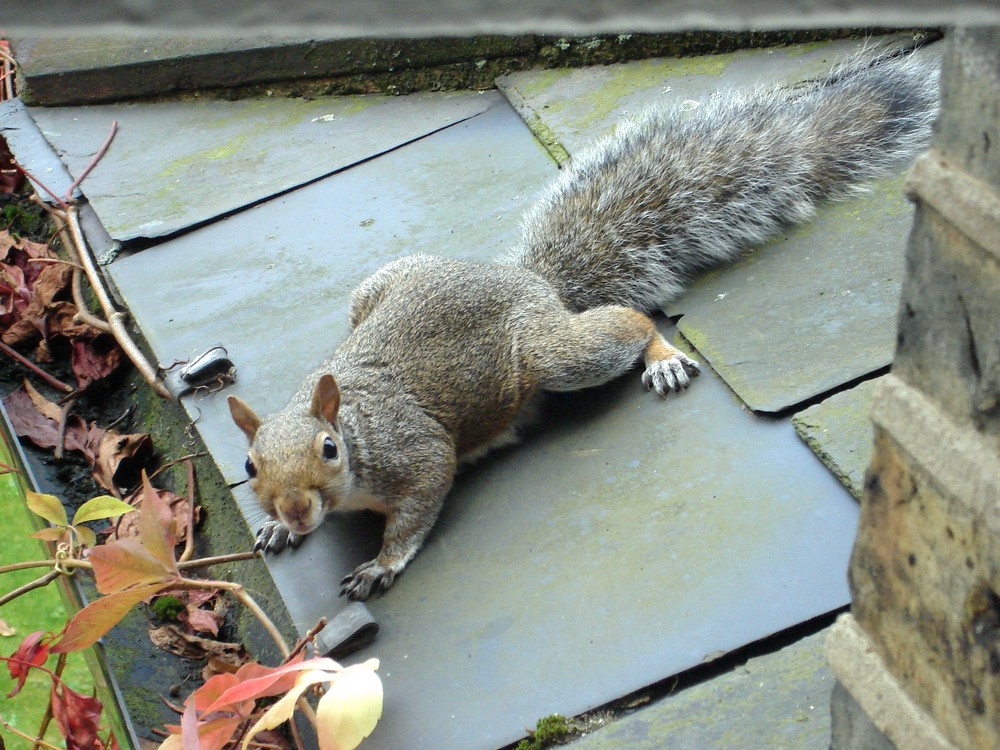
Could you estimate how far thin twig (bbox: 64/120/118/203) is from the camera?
3.74m

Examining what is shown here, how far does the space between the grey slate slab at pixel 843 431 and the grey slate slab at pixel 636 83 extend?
139 centimetres

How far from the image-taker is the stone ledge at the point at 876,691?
1.05 meters

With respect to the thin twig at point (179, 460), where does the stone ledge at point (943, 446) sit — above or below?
above

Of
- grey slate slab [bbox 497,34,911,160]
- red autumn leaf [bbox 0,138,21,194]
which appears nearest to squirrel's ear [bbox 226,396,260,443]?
grey slate slab [bbox 497,34,911,160]

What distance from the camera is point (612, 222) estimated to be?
285 cm

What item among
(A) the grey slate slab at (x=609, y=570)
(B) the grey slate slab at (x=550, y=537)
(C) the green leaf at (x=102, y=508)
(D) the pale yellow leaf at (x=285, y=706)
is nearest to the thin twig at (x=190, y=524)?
(B) the grey slate slab at (x=550, y=537)

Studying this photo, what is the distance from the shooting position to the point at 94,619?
173 centimetres

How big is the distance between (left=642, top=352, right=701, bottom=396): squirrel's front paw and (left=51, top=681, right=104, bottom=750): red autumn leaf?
136 centimetres

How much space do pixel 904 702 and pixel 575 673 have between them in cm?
89

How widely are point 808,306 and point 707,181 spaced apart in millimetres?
556

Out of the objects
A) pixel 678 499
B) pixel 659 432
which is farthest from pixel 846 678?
pixel 659 432

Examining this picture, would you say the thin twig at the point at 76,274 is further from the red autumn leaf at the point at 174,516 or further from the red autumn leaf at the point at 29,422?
the red autumn leaf at the point at 174,516

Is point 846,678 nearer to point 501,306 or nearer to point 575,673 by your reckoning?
point 575,673

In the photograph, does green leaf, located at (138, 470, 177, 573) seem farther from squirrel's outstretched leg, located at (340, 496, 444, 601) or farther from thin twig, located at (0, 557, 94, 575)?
squirrel's outstretched leg, located at (340, 496, 444, 601)
